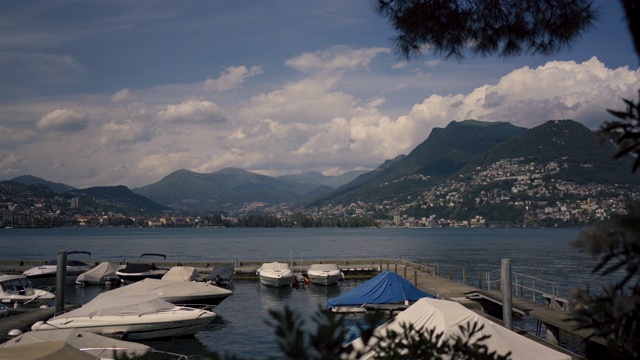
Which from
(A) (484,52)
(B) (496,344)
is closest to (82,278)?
(B) (496,344)

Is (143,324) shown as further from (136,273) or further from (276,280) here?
(136,273)

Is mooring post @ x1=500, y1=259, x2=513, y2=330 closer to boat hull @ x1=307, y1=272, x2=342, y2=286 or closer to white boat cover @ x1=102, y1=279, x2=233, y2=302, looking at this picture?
white boat cover @ x1=102, y1=279, x2=233, y2=302

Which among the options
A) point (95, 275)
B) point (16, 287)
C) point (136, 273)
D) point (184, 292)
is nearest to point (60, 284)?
point (184, 292)

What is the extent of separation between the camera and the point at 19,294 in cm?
2950

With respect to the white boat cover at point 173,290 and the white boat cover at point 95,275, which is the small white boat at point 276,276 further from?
the white boat cover at point 95,275

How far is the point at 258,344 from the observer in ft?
76.1

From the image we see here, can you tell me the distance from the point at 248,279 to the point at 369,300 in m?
21.5

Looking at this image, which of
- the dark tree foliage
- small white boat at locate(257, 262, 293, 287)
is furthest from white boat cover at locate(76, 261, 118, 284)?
the dark tree foliage

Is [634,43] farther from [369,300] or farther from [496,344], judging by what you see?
[369,300]

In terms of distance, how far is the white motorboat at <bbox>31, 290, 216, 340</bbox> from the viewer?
20.3m

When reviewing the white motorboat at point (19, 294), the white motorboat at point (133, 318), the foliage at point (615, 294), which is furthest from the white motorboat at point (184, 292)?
the foliage at point (615, 294)

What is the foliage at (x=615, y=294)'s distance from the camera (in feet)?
10.3

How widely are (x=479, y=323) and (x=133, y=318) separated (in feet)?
44.8

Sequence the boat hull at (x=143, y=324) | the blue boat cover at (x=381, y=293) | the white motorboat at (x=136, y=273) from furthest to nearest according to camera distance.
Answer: the white motorboat at (x=136, y=273) < the blue boat cover at (x=381, y=293) < the boat hull at (x=143, y=324)
